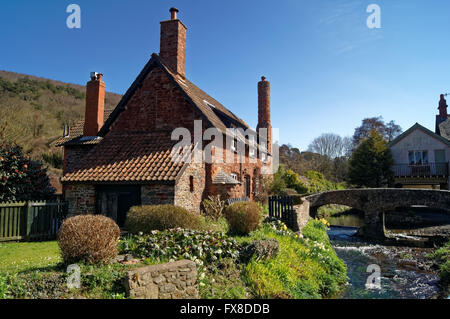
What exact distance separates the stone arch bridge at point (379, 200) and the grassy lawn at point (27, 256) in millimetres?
14486

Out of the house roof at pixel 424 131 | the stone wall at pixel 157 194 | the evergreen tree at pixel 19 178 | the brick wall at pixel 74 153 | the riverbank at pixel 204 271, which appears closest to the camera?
the riverbank at pixel 204 271

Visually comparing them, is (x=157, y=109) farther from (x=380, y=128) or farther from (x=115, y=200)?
(x=380, y=128)

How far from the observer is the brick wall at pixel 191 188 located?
11.9 metres

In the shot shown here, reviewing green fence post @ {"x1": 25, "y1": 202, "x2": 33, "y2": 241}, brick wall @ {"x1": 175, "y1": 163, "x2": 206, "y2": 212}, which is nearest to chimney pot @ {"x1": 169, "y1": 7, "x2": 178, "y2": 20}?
brick wall @ {"x1": 175, "y1": 163, "x2": 206, "y2": 212}

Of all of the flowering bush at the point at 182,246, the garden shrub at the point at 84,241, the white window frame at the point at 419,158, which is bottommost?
the flowering bush at the point at 182,246

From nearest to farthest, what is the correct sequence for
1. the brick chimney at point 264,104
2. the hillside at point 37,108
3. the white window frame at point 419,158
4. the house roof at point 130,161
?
the house roof at point 130,161 → the brick chimney at point 264,104 → the hillside at point 37,108 → the white window frame at point 419,158

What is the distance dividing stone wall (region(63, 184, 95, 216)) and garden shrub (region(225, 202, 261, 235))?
6428 mm

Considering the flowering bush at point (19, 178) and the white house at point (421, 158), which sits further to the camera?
the white house at point (421, 158)

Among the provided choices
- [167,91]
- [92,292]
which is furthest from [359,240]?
[92,292]

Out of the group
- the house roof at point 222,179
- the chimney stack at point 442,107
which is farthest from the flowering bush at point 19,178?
the chimney stack at point 442,107

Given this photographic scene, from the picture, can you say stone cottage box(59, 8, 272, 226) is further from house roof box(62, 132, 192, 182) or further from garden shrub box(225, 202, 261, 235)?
garden shrub box(225, 202, 261, 235)

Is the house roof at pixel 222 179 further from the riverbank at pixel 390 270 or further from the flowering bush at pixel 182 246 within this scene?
the riverbank at pixel 390 270

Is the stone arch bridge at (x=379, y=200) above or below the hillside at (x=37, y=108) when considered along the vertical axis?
below

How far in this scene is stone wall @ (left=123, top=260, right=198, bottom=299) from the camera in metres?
5.44
